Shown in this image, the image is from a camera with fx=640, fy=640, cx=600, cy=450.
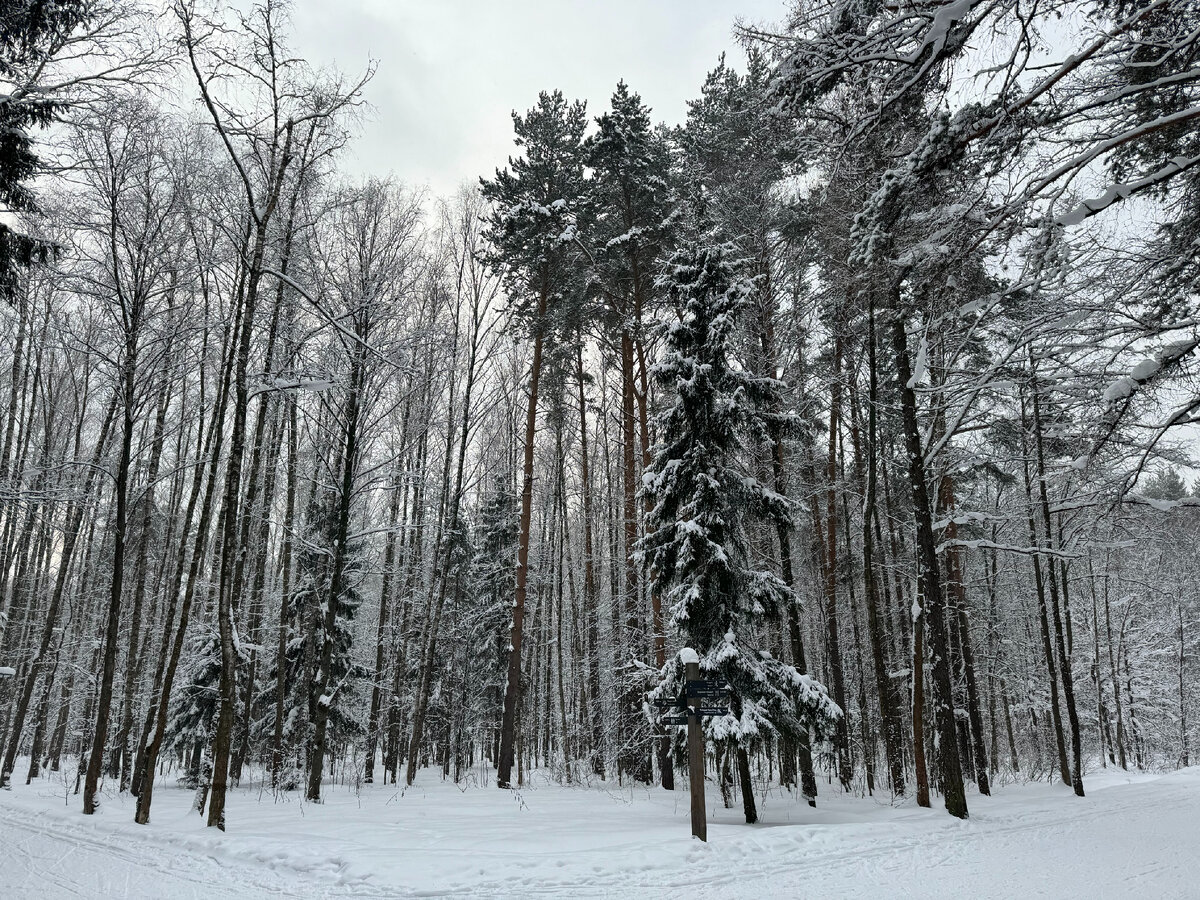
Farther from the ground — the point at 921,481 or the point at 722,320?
the point at 722,320

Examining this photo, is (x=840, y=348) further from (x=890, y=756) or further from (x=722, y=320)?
(x=890, y=756)

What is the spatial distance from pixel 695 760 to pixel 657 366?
5.67 meters

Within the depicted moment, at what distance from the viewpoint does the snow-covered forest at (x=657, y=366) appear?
521 cm

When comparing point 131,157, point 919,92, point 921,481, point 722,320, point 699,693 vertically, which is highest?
point 131,157

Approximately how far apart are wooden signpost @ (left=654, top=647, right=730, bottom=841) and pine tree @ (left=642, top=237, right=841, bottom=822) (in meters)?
1.08

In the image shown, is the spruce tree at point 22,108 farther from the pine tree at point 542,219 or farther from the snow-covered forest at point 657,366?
the pine tree at point 542,219

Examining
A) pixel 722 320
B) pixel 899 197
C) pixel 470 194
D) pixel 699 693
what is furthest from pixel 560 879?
pixel 470 194

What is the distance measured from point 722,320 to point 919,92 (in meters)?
5.07

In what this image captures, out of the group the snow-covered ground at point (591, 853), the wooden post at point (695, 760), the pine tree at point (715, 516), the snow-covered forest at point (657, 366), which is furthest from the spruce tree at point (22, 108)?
the wooden post at point (695, 760)

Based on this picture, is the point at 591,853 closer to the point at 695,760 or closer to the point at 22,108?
the point at 695,760

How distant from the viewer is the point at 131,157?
11.1 m

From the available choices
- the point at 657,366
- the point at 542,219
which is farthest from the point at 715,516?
the point at 542,219

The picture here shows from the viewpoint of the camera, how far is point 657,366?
33.6 feet

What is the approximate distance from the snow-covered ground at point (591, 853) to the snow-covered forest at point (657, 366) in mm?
792
